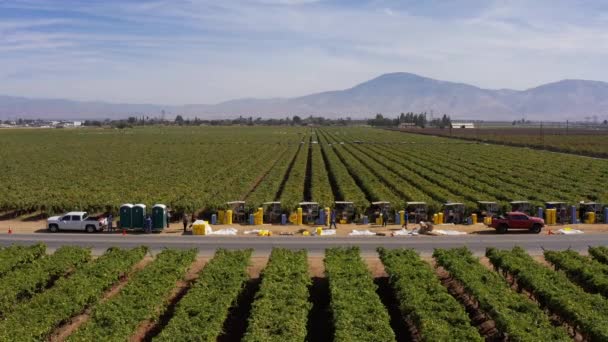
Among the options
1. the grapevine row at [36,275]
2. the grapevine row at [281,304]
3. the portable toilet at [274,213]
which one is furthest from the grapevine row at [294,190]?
the grapevine row at [36,275]

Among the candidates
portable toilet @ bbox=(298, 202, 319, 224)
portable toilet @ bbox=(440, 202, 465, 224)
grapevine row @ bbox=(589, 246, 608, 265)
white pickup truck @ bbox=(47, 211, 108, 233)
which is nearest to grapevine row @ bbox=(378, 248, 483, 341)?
grapevine row @ bbox=(589, 246, 608, 265)

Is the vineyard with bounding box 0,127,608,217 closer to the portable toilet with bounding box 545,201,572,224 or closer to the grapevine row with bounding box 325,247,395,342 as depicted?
the portable toilet with bounding box 545,201,572,224

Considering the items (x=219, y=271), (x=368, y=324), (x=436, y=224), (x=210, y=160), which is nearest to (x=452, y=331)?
(x=368, y=324)

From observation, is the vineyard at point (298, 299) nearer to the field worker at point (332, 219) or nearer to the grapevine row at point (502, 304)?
the grapevine row at point (502, 304)

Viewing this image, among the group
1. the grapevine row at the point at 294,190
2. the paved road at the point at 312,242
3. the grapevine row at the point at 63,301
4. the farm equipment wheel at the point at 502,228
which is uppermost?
the grapevine row at the point at 294,190

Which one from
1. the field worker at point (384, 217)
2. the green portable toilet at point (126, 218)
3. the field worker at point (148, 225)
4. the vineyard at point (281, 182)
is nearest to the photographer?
the field worker at point (148, 225)

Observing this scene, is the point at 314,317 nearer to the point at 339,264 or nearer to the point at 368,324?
the point at 339,264
